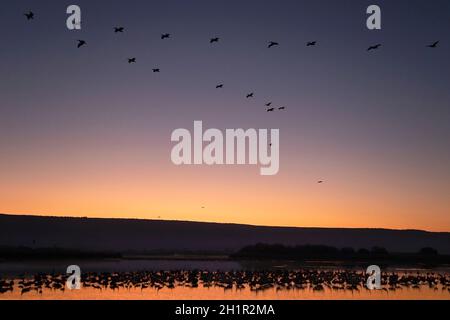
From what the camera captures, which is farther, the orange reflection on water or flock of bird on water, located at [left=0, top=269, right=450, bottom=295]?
flock of bird on water, located at [left=0, top=269, right=450, bottom=295]

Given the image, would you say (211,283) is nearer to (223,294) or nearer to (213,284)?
(213,284)

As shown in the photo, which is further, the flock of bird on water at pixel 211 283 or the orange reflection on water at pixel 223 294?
the flock of bird on water at pixel 211 283

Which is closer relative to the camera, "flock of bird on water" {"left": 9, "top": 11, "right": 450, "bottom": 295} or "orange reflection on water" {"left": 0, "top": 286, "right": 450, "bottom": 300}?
"orange reflection on water" {"left": 0, "top": 286, "right": 450, "bottom": 300}

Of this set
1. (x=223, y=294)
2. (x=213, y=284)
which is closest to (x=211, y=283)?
(x=213, y=284)

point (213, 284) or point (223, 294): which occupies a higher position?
point (213, 284)

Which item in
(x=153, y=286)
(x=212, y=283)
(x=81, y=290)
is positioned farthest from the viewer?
(x=212, y=283)

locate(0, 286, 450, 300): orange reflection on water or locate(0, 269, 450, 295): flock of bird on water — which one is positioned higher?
locate(0, 269, 450, 295): flock of bird on water

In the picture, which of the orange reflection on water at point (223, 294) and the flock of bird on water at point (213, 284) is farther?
the flock of bird on water at point (213, 284)

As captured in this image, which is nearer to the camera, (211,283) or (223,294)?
(223,294)

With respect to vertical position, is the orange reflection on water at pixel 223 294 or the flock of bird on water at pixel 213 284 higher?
the flock of bird on water at pixel 213 284
